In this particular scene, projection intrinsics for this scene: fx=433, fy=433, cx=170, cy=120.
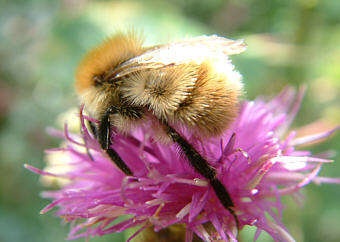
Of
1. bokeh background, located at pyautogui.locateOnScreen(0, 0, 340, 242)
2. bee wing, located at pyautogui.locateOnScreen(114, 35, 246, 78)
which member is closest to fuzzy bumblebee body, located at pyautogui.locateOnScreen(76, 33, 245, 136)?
bee wing, located at pyautogui.locateOnScreen(114, 35, 246, 78)

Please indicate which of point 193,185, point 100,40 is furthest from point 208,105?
point 100,40

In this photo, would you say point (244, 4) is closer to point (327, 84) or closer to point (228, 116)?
point (327, 84)

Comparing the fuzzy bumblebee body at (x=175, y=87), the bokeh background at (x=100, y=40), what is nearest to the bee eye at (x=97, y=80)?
the fuzzy bumblebee body at (x=175, y=87)

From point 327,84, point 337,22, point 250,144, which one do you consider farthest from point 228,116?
point 337,22

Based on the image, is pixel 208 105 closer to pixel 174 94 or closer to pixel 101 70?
pixel 174 94

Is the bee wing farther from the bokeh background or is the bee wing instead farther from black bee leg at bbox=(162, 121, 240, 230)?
the bokeh background

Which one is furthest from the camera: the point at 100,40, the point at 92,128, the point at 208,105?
the point at 100,40

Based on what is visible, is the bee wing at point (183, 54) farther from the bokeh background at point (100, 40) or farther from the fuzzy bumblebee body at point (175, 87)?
the bokeh background at point (100, 40)
